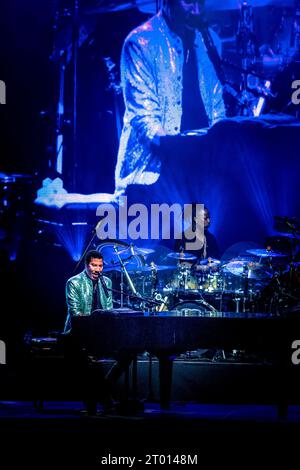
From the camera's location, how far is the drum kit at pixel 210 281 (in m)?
8.30

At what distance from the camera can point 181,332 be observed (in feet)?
20.2

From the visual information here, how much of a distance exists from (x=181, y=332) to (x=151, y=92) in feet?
13.1

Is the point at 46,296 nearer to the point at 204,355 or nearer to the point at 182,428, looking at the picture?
the point at 204,355

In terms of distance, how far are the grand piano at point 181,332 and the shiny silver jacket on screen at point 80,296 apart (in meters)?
0.73

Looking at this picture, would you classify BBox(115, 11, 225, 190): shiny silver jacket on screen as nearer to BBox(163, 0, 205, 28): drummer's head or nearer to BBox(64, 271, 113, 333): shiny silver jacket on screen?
BBox(163, 0, 205, 28): drummer's head

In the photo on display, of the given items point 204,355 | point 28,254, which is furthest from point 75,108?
point 204,355

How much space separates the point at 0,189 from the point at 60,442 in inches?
180

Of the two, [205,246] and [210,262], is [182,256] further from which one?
[205,246]

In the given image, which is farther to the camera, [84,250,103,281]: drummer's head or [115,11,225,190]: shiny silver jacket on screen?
[115,11,225,190]: shiny silver jacket on screen

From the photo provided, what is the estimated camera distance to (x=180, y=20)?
362 inches

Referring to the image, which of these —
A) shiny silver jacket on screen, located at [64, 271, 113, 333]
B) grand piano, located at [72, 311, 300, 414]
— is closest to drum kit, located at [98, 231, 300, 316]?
shiny silver jacket on screen, located at [64, 271, 113, 333]

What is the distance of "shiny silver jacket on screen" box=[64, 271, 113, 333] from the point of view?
6934mm

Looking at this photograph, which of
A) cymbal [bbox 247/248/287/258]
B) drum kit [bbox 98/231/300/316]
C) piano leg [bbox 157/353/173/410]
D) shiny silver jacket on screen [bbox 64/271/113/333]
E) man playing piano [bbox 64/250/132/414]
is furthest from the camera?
drum kit [bbox 98/231/300/316]

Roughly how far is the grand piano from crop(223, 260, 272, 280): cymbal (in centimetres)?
213
